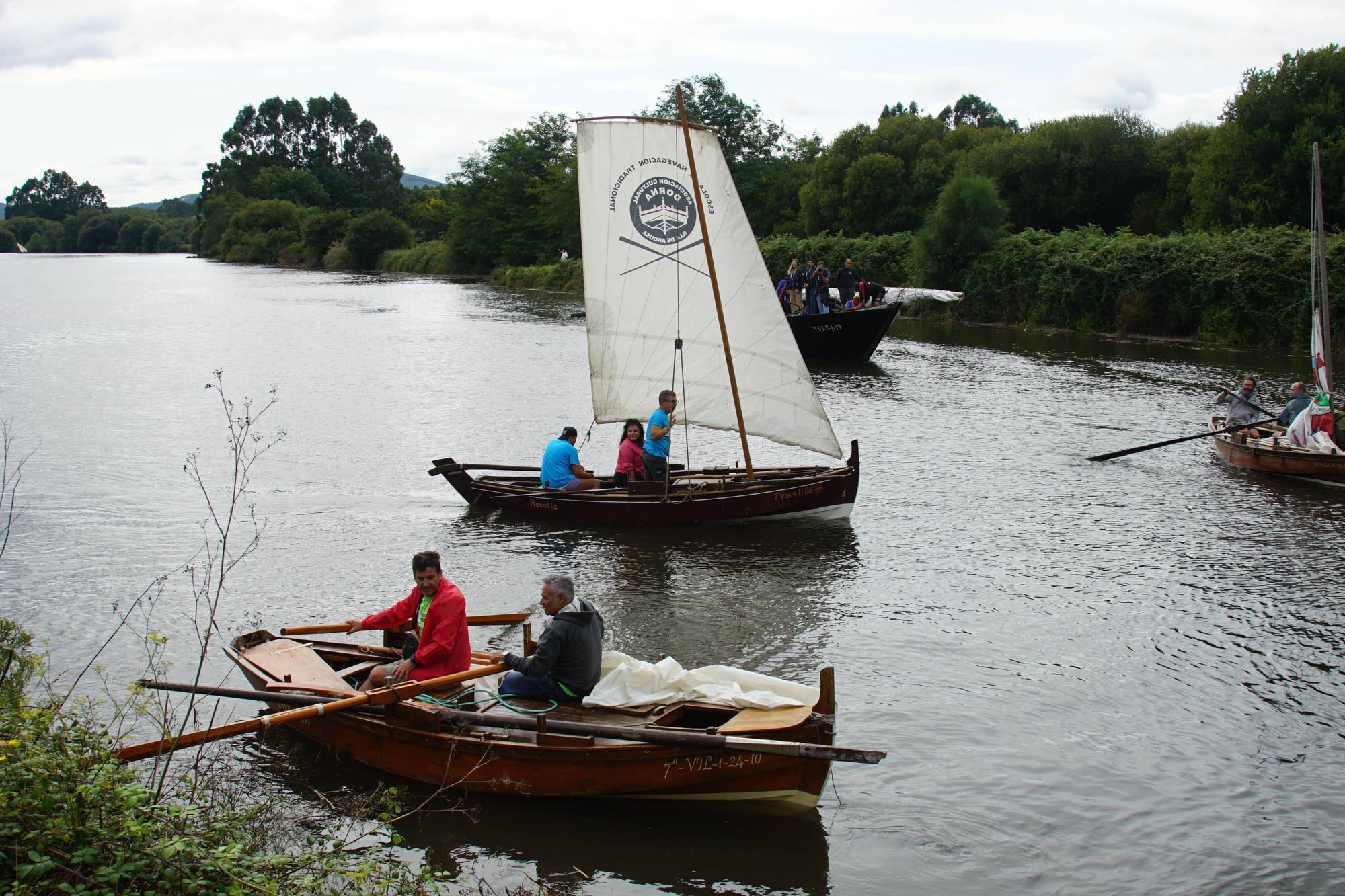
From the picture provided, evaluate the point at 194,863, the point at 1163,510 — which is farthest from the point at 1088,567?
the point at 194,863

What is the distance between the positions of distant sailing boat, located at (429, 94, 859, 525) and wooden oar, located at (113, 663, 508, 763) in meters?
8.36

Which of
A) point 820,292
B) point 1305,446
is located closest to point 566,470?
point 1305,446

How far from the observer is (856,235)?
69938 millimetres

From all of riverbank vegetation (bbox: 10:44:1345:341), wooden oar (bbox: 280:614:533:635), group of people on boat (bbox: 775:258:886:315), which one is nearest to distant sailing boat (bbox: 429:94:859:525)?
wooden oar (bbox: 280:614:533:635)

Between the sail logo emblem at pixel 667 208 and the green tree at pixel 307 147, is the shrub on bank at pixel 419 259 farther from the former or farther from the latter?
the sail logo emblem at pixel 667 208

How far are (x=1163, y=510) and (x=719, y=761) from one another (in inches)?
548

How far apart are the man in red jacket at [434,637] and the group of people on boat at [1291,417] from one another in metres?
18.2

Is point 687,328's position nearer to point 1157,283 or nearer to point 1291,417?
point 1291,417

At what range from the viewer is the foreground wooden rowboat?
8.88 metres

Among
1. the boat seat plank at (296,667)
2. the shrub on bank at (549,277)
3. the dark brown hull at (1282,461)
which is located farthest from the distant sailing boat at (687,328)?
the shrub on bank at (549,277)

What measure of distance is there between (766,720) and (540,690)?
86.4 inches

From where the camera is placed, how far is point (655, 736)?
873cm

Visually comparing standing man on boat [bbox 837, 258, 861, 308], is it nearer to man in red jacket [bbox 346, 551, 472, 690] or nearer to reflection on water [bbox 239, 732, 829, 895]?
man in red jacket [bbox 346, 551, 472, 690]

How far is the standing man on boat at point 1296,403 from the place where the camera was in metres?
22.7
